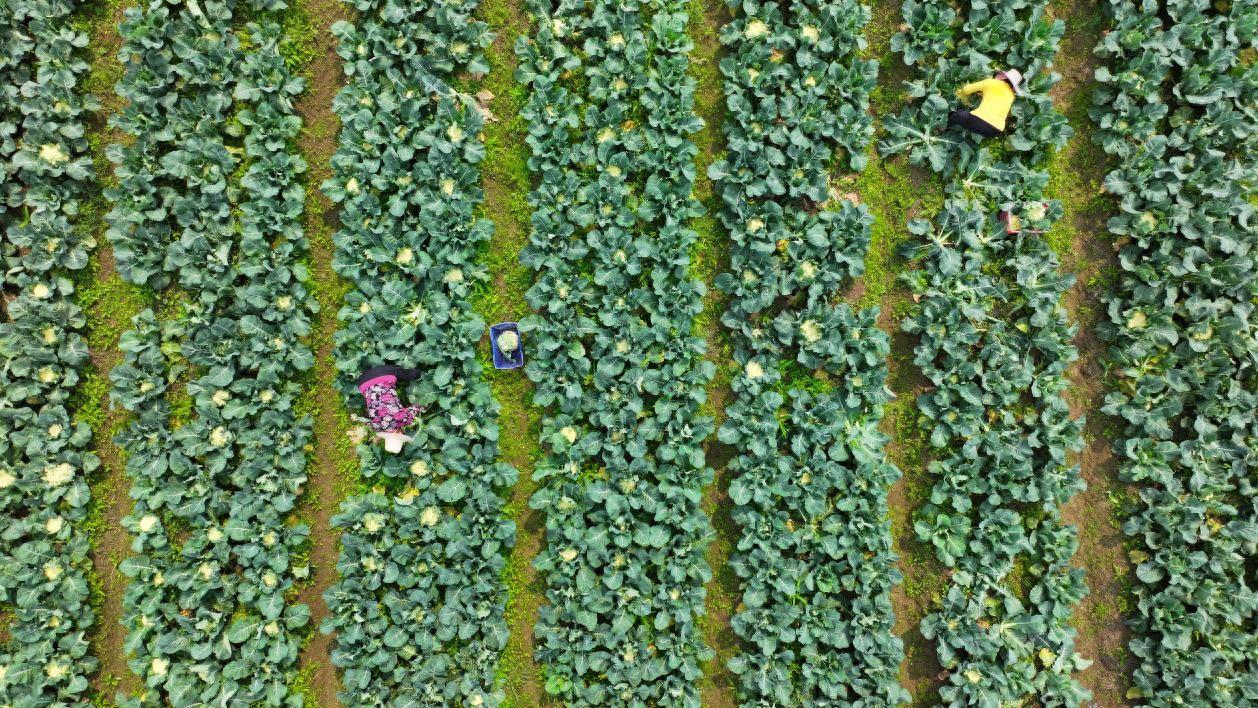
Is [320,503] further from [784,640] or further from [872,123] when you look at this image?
[872,123]

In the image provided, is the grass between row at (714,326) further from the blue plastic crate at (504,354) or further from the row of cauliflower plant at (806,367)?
the blue plastic crate at (504,354)

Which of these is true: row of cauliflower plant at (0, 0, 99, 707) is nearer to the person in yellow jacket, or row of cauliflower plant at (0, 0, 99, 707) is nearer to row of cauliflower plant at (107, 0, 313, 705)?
row of cauliflower plant at (107, 0, 313, 705)

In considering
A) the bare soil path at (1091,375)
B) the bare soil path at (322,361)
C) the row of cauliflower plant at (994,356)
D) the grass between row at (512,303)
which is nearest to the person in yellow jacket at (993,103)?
the row of cauliflower plant at (994,356)

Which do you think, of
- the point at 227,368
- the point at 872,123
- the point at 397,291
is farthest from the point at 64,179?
the point at 872,123

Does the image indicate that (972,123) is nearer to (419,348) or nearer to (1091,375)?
(1091,375)

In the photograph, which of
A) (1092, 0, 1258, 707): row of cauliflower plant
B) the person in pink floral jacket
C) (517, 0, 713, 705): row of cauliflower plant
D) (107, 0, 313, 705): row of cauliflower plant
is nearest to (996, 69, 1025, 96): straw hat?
(1092, 0, 1258, 707): row of cauliflower plant

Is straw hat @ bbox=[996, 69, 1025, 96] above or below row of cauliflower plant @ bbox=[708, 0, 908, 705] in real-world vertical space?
above
